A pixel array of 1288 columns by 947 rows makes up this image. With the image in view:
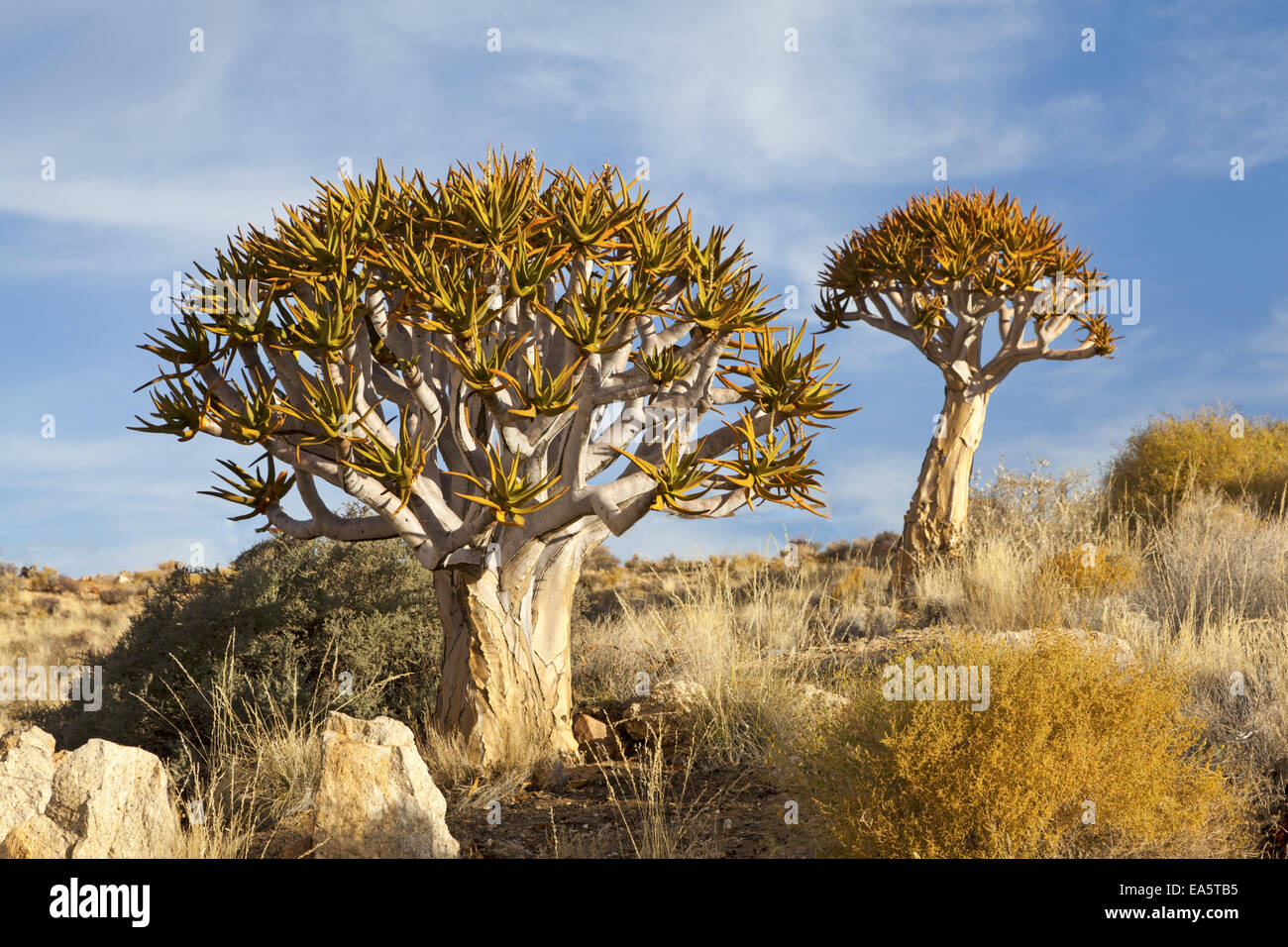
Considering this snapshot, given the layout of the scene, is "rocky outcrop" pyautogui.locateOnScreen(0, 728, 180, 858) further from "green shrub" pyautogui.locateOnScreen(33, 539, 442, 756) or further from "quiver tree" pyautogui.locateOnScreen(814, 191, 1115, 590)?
"quiver tree" pyautogui.locateOnScreen(814, 191, 1115, 590)

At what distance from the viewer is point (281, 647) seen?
27.8 feet

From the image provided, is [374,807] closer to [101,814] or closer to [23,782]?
[101,814]

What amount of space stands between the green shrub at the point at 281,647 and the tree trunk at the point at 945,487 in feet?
23.2

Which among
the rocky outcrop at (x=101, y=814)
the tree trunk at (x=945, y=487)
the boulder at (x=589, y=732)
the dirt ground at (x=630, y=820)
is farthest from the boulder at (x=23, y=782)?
the tree trunk at (x=945, y=487)

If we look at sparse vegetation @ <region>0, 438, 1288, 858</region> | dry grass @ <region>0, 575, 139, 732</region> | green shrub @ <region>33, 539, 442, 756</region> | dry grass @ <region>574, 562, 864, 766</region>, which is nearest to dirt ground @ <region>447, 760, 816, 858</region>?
sparse vegetation @ <region>0, 438, 1288, 858</region>

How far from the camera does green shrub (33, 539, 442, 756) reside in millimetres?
8328

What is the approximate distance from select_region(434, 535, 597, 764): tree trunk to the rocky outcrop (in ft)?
6.81

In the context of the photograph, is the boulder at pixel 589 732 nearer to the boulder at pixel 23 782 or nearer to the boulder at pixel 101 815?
the boulder at pixel 101 815

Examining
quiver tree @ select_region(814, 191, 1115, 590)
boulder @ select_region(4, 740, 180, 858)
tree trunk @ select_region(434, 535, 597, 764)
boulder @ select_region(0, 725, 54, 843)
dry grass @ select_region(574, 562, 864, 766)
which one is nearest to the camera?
boulder @ select_region(4, 740, 180, 858)

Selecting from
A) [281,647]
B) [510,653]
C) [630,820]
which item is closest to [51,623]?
[281,647]
